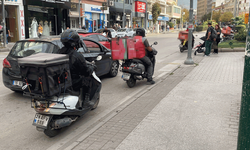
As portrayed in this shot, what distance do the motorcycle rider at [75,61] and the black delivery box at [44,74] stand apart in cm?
42

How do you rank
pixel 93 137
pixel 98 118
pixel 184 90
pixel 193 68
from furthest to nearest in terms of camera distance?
pixel 193 68
pixel 184 90
pixel 98 118
pixel 93 137

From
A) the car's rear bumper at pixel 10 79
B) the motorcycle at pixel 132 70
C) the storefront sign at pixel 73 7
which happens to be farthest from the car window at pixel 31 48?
the storefront sign at pixel 73 7

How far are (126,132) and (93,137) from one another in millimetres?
588

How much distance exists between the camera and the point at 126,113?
17.6 feet

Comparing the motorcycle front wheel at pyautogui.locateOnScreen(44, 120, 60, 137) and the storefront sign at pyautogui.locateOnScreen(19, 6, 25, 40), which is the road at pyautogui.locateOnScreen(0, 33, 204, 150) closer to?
the motorcycle front wheel at pyautogui.locateOnScreen(44, 120, 60, 137)

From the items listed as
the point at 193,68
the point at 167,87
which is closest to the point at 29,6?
the point at 193,68

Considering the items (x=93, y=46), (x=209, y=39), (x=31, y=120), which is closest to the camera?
(x=31, y=120)

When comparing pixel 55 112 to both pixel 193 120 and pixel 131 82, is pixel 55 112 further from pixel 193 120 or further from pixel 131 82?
pixel 131 82

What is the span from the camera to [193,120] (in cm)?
489

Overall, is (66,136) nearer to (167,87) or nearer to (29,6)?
(167,87)

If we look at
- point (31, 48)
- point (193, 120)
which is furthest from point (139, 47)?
point (193, 120)

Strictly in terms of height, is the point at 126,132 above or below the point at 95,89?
below

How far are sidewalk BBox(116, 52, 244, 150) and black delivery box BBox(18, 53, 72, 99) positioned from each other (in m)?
1.40

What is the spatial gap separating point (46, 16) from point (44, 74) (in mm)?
27732
